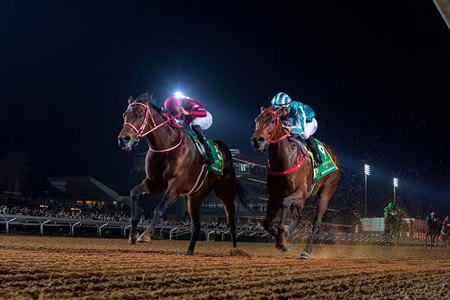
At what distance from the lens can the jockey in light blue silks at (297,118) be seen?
8.20m

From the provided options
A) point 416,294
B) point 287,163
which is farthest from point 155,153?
point 416,294

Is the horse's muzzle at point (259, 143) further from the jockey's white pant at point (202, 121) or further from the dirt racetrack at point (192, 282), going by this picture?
the dirt racetrack at point (192, 282)

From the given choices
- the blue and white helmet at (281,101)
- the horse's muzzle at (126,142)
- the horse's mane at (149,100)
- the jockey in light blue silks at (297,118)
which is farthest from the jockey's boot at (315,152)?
the horse's muzzle at (126,142)

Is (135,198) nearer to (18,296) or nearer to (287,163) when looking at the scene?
(287,163)

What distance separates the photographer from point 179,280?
4.01 metres

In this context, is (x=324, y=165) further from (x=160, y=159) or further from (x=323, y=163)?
(x=160, y=159)

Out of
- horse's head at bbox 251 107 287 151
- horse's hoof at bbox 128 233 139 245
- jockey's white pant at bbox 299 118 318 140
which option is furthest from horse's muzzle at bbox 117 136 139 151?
jockey's white pant at bbox 299 118 318 140

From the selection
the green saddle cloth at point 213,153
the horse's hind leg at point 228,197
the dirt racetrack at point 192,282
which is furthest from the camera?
the horse's hind leg at point 228,197

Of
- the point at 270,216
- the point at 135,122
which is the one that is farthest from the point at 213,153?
the point at 135,122

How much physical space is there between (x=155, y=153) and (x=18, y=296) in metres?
4.58

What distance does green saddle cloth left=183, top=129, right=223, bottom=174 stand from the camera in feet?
26.8

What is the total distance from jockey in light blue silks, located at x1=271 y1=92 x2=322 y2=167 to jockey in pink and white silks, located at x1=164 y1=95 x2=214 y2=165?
1215mm

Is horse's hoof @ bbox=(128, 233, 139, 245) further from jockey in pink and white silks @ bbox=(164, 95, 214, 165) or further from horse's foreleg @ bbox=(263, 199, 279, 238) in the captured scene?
horse's foreleg @ bbox=(263, 199, 279, 238)

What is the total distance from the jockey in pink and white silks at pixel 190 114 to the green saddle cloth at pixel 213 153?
73 millimetres
